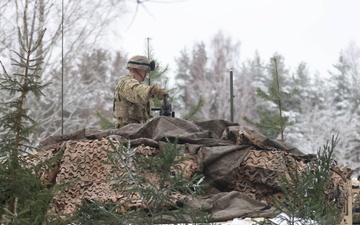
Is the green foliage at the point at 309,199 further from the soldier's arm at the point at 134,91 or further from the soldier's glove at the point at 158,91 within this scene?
the soldier's arm at the point at 134,91

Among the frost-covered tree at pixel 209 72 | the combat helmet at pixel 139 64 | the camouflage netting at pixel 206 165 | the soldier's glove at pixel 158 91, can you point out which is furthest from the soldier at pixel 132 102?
the frost-covered tree at pixel 209 72

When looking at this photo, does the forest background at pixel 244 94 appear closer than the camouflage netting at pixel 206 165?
No

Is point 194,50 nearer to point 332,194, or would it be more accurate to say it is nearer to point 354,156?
point 354,156

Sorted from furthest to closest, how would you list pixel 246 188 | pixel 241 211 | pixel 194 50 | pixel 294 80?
pixel 194 50, pixel 294 80, pixel 246 188, pixel 241 211

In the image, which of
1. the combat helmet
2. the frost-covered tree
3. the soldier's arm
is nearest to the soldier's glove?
the soldier's arm

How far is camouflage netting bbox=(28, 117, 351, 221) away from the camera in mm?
5250

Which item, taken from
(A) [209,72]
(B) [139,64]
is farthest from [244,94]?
(B) [139,64]

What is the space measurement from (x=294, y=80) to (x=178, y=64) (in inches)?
340

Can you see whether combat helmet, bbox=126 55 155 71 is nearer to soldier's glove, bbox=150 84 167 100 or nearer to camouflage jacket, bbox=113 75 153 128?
camouflage jacket, bbox=113 75 153 128

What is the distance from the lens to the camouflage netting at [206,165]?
525 cm

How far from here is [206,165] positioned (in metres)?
5.59

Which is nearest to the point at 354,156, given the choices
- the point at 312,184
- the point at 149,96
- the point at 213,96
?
the point at 213,96

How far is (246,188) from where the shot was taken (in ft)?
18.3

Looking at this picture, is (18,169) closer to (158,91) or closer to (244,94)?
(158,91)
